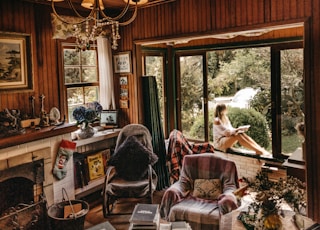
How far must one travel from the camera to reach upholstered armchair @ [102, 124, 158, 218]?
4.20 metres

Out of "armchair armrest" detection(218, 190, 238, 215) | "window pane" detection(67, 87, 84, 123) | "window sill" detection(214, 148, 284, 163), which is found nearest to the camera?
"armchair armrest" detection(218, 190, 238, 215)

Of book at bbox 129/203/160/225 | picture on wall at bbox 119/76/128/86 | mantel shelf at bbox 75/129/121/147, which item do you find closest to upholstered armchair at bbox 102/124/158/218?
mantel shelf at bbox 75/129/121/147

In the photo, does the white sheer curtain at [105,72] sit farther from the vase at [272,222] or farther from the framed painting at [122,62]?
the vase at [272,222]

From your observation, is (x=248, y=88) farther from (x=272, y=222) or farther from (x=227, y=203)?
(x=272, y=222)

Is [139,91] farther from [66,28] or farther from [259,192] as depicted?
[259,192]

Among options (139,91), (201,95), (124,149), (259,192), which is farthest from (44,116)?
(201,95)

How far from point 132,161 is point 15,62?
1912 mm

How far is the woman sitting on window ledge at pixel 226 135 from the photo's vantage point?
225 inches

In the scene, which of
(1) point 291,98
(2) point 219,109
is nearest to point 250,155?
(2) point 219,109

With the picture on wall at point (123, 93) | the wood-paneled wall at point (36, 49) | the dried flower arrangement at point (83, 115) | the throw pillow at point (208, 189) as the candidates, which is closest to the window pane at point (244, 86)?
the picture on wall at point (123, 93)

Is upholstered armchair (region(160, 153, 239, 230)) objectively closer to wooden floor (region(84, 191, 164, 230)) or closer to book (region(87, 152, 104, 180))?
wooden floor (region(84, 191, 164, 230))

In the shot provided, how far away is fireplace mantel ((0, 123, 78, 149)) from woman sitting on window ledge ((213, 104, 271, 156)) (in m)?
2.68

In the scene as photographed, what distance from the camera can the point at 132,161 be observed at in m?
4.40

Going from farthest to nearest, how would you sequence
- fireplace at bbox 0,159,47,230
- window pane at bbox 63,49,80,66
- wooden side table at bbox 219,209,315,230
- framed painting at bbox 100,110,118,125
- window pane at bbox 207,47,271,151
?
window pane at bbox 207,47,271,151
framed painting at bbox 100,110,118,125
window pane at bbox 63,49,80,66
fireplace at bbox 0,159,47,230
wooden side table at bbox 219,209,315,230
